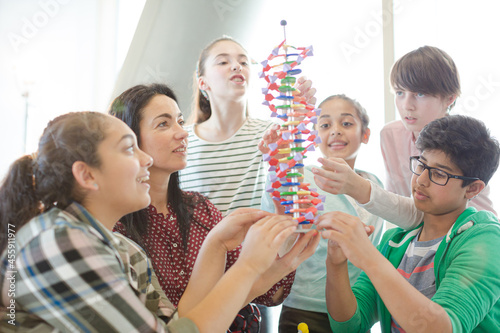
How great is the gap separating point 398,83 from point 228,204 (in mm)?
827

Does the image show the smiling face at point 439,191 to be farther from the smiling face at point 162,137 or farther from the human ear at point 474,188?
the smiling face at point 162,137

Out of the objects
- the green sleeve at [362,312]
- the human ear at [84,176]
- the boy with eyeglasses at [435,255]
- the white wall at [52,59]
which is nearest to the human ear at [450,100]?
the boy with eyeglasses at [435,255]

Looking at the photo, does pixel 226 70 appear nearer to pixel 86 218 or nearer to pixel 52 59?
pixel 86 218

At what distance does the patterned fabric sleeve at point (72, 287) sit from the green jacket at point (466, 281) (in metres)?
0.69

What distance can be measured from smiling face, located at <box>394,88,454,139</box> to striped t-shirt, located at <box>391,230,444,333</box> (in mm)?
563

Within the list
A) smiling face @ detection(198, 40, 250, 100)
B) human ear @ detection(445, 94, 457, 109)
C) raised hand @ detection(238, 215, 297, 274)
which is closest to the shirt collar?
raised hand @ detection(238, 215, 297, 274)

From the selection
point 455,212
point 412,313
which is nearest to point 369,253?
point 412,313

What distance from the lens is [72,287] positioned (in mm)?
873

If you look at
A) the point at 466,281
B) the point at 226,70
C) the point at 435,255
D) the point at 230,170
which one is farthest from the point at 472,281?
the point at 226,70

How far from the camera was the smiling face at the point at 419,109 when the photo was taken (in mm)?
1826

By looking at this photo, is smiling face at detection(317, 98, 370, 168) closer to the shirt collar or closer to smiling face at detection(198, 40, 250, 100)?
smiling face at detection(198, 40, 250, 100)

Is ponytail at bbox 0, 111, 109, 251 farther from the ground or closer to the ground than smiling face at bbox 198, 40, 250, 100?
closer to the ground

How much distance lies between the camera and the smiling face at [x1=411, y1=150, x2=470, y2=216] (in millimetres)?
1345

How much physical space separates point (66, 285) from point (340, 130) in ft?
4.19
